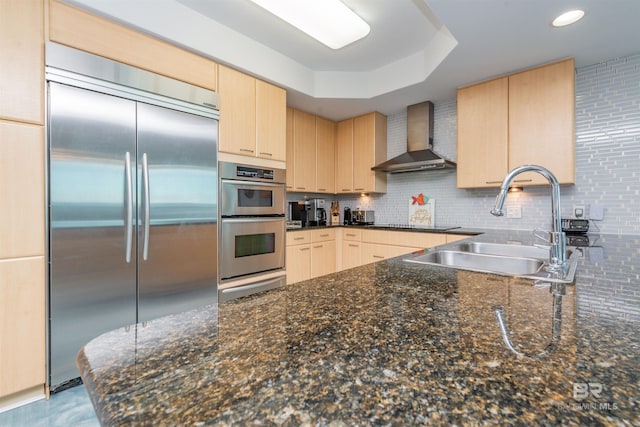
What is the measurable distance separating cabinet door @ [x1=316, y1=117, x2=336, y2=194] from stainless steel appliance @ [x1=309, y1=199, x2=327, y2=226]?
0.16 meters

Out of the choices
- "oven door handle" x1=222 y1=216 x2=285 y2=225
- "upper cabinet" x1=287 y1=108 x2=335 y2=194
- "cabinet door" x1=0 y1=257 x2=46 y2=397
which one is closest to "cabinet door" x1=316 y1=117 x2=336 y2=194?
"upper cabinet" x1=287 y1=108 x2=335 y2=194

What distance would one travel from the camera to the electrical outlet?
8.92 feet

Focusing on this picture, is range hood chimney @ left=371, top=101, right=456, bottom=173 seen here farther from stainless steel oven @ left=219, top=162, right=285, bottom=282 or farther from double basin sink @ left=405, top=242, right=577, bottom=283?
double basin sink @ left=405, top=242, right=577, bottom=283

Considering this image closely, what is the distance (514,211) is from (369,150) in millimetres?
1733

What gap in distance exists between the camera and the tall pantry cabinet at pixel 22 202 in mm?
1440

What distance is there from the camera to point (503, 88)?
8.40 feet

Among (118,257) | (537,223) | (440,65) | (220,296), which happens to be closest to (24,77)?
(118,257)

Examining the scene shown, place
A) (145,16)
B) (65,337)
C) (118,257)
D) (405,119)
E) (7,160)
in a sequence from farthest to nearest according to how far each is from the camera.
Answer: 1. (405,119)
2. (145,16)
3. (118,257)
4. (65,337)
5. (7,160)

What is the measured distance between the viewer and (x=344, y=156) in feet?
12.6

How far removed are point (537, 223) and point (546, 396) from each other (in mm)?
2920

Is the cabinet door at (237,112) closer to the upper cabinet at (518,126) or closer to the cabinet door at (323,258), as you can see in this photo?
the cabinet door at (323,258)

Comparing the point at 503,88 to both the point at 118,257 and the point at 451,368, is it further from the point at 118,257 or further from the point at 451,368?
the point at 118,257

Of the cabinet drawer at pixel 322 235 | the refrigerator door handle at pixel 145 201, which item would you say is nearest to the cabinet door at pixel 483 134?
the cabinet drawer at pixel 322 235

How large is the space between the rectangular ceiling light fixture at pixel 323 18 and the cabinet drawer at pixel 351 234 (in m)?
1.97
